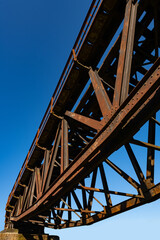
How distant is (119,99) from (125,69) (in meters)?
→ 0.63

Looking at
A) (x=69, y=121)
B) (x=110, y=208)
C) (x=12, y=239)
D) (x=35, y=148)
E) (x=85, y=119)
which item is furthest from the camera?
(x=12, y=239)

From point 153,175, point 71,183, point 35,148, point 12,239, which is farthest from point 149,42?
point 12,239

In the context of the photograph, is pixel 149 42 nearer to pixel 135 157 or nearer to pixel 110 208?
pixel 135 157

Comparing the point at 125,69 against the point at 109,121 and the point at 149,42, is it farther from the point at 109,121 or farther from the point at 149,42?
the point at 149,42

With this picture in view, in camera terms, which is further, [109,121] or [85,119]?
[85,119]

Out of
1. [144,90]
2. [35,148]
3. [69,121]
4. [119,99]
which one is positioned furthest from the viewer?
[35,148]

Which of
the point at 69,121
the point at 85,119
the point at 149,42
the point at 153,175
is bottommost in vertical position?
the point at 153,175

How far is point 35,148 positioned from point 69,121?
3.09 metres

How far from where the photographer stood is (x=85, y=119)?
449 cm

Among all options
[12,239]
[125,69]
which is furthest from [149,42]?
[12,239]

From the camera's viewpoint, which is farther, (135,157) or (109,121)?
(135,157)

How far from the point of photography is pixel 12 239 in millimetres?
10125

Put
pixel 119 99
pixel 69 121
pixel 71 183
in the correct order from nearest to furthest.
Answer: pixel 119 99 → pixel 71 183 → pixel 69 121

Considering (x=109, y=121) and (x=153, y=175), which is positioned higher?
(x=109, y=121)
